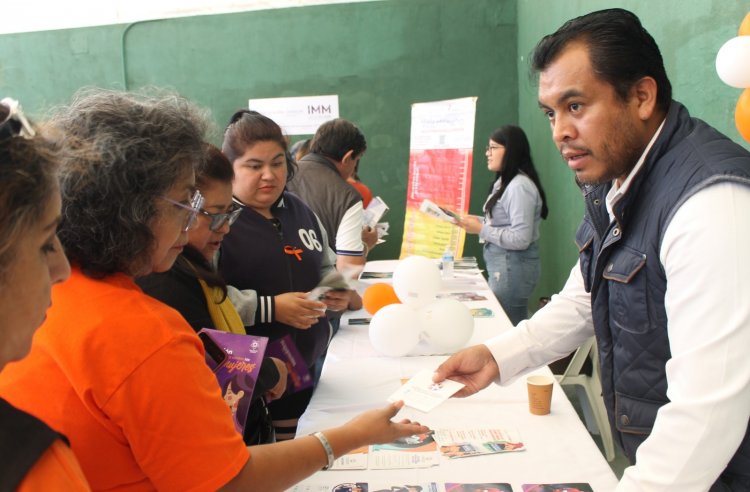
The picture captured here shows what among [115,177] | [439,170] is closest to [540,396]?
[115,177]

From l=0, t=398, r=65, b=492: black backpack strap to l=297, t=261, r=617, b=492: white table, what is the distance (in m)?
0.82

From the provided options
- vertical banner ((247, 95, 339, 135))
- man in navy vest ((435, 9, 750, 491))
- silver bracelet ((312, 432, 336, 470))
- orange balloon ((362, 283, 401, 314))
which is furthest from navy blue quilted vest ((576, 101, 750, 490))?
vertical banner ((247, 95, 339, 135))

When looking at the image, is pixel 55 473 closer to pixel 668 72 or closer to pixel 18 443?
pixel 18 443

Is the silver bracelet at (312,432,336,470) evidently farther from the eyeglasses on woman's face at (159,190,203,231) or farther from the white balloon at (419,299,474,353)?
the white balloon at (419,299,474,353)

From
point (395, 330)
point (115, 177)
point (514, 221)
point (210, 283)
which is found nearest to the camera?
point (115, 177)

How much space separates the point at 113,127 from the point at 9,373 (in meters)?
0.41

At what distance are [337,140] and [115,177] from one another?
2.21 m

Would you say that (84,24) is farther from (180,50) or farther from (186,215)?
(186,215)

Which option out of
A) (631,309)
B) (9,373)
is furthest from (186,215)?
(631,309)

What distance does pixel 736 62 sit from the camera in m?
1.39

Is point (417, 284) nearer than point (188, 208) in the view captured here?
No

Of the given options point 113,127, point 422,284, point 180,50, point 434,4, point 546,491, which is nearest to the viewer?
point 113,127

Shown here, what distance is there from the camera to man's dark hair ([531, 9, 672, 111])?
108 cm

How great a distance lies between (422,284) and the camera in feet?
7.35
